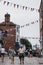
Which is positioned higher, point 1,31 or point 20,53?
point 20,53

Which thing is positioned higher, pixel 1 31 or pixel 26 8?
pixel 26 8

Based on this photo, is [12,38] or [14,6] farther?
[12,38]

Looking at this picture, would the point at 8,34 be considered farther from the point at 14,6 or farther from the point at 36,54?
the point at 14,6

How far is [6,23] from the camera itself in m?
113

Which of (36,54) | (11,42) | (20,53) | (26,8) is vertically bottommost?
(11,42)

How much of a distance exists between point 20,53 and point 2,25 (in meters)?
83.6

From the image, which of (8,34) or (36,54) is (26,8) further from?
(8,34)

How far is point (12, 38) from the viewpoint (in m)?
103

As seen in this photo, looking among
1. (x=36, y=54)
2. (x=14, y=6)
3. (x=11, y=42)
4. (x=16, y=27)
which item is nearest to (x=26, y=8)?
(x=14, y=6)

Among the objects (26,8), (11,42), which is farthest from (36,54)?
(11,42)

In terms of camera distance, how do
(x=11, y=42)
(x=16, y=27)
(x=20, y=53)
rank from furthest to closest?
(x=16, y=27) < (x=11, y=42) < (x=20, y=53)

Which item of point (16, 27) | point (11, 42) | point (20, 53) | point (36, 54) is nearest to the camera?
point (20, 53)

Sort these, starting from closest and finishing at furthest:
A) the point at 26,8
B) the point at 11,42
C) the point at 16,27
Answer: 1. the point at 26,8
2. the point at 11,42
3. the point at 16,27

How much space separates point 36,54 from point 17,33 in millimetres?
54408
